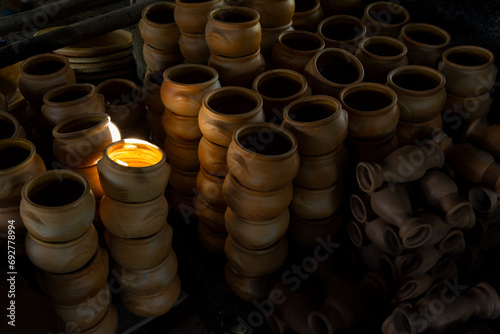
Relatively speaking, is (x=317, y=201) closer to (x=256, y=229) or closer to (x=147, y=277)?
(x=256, y=229)

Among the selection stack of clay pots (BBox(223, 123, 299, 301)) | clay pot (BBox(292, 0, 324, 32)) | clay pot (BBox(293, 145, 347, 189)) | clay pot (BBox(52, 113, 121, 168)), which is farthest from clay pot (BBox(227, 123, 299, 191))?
clay pot (BBox(292, 0, 324, 32))

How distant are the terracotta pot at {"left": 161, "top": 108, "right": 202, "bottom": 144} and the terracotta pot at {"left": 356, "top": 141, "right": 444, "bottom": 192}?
0.68m

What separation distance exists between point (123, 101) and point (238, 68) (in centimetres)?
55

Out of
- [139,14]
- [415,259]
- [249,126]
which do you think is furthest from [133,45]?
[415,259]

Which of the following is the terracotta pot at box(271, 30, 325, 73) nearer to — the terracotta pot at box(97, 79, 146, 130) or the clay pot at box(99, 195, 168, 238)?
the terracotta pot at box(97, 79, 146, 130)

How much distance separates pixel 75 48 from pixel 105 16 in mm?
575

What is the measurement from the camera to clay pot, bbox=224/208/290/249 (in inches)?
66.9

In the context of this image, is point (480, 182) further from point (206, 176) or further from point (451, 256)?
point (206, 176)

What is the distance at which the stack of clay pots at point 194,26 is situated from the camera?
1999 mm

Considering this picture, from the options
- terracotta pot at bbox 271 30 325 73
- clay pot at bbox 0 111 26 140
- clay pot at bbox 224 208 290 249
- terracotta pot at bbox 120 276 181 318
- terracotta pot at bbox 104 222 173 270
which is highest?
terracotta pot at bbox 271 30 325 73

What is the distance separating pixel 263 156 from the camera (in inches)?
58.4

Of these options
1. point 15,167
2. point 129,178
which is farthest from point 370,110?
point 15,167

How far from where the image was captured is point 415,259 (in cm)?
174

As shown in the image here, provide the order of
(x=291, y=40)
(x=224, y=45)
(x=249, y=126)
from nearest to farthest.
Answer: (x=249, y=126), (x=224, y=45), (x=291, y=40)
